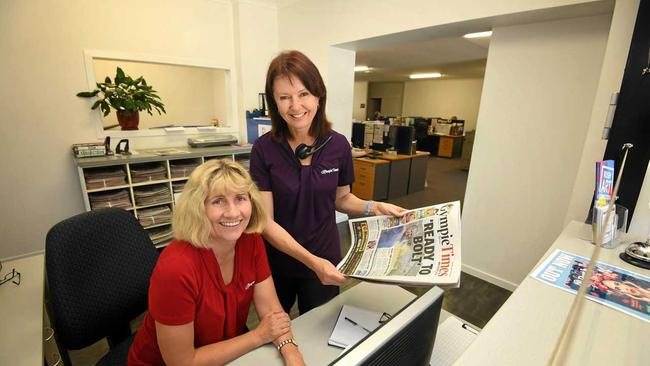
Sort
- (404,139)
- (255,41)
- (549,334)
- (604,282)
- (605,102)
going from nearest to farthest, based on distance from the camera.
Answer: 1. (549,334)
2. (604,282)
3. (605,102)
4. (255,41)
5. (404,139)

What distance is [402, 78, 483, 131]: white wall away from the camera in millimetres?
9414

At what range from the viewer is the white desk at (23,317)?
2.88ft

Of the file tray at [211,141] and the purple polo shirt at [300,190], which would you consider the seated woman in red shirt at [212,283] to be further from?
the file tray at [211,141]

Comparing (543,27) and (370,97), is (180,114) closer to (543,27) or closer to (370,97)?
(543,27)

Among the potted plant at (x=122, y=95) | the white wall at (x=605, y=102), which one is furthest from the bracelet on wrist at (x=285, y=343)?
the potted plant at (x=122, y=95)

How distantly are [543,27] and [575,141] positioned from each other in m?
0.85

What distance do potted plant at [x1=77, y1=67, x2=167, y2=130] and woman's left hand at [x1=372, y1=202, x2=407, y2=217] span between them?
259 centimetres

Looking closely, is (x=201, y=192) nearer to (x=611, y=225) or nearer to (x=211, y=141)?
(x=611, y=225)

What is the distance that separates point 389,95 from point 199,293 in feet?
38.3

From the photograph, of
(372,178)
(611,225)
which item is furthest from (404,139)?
(611,225)

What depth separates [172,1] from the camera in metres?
2.86

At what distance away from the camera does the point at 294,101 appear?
105cm

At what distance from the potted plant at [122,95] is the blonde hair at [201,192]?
2323 mm

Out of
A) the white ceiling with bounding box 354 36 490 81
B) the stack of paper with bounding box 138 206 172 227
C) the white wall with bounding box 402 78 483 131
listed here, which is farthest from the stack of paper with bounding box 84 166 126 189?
the white wall with bounding box 402 78 483 131
